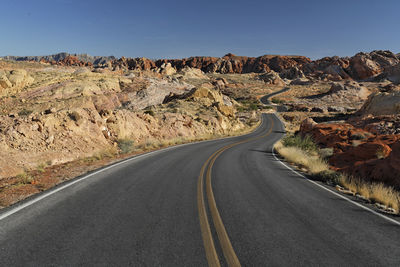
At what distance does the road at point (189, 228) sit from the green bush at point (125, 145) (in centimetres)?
693

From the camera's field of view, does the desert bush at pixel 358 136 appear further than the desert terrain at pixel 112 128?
Yes

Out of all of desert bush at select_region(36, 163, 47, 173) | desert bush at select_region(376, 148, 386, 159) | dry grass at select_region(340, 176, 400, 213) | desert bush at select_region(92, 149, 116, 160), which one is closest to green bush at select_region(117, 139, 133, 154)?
desert bush at select_region(92, 149, 116, 160)

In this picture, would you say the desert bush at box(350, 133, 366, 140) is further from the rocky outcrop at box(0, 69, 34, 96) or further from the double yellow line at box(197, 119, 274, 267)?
the rocky outcrop at box(0, 69, 34, 96)

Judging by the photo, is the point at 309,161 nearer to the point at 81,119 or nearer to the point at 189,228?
the point at 189,228

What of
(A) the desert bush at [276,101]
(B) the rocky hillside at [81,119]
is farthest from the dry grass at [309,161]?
(A) the desert bush at [276,101]

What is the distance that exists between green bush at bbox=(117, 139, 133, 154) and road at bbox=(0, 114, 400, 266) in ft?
22.7

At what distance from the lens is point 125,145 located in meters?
14.0

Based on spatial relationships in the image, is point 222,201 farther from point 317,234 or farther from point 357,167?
point 357,167

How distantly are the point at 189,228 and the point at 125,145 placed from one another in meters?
11.1

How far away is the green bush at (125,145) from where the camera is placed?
13619 millimetres

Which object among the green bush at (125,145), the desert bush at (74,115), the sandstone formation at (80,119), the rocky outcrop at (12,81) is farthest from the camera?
the rocky outcrop at (12,81)

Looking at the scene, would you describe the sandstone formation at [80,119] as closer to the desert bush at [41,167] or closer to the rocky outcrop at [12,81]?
the rocky outcrop at [12,81]

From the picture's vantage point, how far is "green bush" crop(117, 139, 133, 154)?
13.6 meters

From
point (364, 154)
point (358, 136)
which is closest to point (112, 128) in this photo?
point (364, 154)
